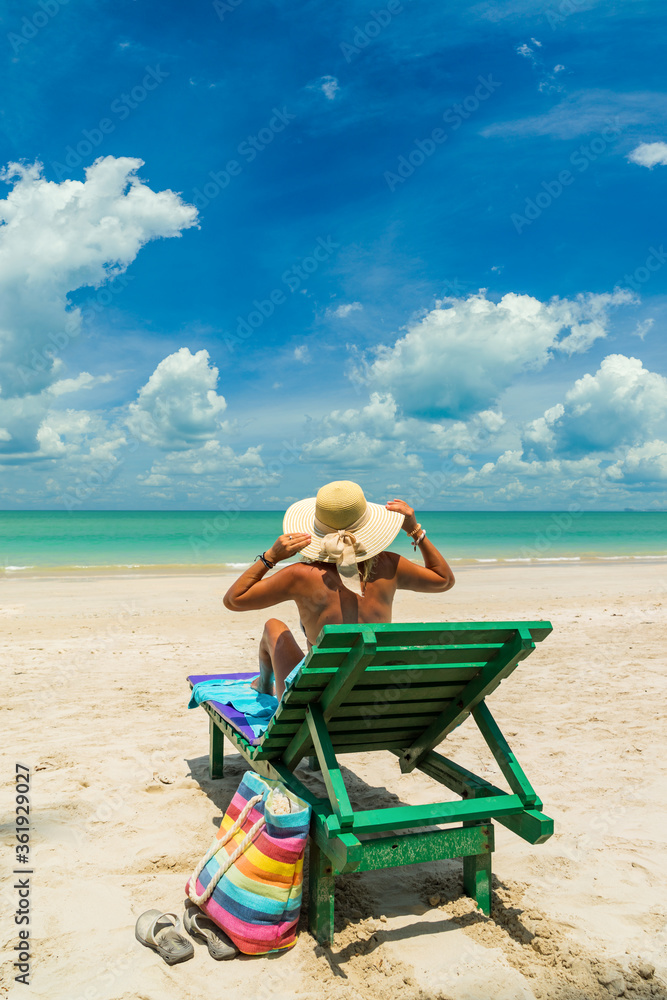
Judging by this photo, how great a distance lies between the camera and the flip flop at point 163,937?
8.41ft

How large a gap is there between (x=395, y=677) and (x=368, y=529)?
99 centimetres

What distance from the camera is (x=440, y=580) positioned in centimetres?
378

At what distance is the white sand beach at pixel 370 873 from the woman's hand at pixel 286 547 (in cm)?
165

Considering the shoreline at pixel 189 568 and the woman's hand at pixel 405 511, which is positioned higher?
the woman's hand at pixel 405 511

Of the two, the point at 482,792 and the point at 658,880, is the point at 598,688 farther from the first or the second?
the point at 482,792

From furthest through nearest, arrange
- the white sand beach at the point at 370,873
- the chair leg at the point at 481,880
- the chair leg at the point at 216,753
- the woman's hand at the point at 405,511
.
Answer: the chair leg at the point at 216,753
the woman's hand at the point at 405,511
the chair leg at the point at 481,880
the white sand beach at the point at 370,873

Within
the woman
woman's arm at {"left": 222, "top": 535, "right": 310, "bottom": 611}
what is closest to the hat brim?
the woman

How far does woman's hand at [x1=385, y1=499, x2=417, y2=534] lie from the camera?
364cm

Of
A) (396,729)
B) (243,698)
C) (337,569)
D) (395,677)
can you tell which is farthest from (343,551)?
(243,698)

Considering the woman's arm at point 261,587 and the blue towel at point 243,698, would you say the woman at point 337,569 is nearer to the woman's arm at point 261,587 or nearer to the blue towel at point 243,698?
the woman's arm at point 261,587

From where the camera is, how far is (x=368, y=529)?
11.8 feet

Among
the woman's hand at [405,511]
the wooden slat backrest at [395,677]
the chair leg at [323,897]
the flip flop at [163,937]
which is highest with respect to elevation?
the woman's hand at [405,511]

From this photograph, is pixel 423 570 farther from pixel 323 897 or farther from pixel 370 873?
pixel 323 897

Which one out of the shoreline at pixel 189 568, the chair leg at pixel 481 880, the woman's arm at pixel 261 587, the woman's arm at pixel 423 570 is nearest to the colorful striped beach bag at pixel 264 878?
the chair leg at pixel 481 880
